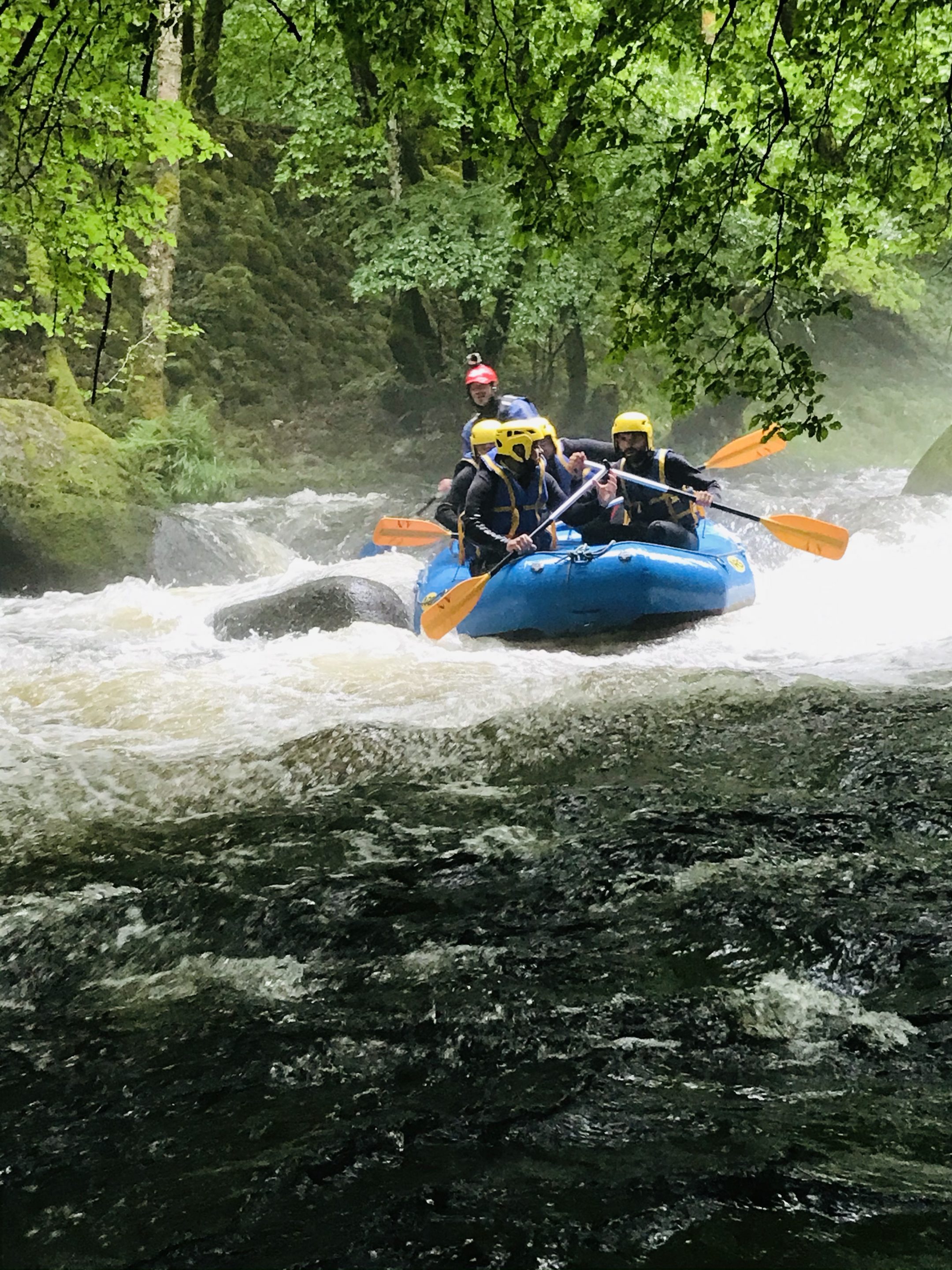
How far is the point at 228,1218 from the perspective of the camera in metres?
1.43

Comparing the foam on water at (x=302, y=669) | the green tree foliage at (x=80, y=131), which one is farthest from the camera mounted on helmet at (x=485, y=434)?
the green tree foliage at (x=80, y=131)

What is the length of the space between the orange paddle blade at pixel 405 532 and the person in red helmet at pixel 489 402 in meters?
0.79

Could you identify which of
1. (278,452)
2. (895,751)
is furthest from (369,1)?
(278,452)

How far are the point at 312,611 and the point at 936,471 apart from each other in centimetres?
883

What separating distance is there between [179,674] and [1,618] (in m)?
3.13

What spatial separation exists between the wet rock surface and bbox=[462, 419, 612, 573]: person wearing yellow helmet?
3.68 m

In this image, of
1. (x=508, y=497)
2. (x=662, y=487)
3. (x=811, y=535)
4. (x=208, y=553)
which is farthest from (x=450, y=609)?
(x=208, y=553)

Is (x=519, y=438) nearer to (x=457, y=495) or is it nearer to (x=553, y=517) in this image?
(x=553, y=517)

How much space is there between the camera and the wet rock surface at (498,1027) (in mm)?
1401

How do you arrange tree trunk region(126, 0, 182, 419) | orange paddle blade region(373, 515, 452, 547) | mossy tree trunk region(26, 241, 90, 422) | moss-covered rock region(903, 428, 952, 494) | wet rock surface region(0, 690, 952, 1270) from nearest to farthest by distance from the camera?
1. wet rock surface region(0, 690, 952, 1270)
2. orange paddle blade region(373, 515, 452, 547)
3. mossy tree trunk region(26, 241, 90, 422)
4. moss-covered rock region(903, 428, 952, 494)
5. tree trunk region(126, 0, 182, 419)

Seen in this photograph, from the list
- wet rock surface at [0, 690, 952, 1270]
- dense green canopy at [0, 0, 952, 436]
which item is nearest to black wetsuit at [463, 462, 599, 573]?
dense green canopy at [0, 0, 952, 436]

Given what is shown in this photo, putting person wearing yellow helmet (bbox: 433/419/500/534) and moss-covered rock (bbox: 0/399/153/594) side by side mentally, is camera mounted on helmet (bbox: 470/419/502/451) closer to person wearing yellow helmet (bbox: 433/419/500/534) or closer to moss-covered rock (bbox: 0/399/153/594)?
person wearing yellow helmet (bbox: 433/419/500/534)

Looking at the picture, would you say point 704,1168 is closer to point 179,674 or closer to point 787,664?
point 787,664

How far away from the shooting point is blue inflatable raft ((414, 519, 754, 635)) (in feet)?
21.9
